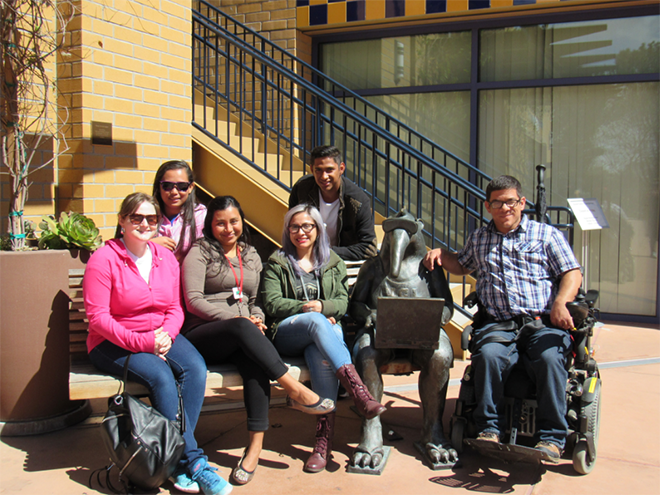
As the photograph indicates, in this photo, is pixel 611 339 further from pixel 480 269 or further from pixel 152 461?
Answer: pixel 152 461

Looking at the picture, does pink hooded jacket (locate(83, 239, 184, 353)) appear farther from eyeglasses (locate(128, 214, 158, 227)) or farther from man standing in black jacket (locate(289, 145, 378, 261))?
man standing in black jacket (locate(289, 145, 378, 261))

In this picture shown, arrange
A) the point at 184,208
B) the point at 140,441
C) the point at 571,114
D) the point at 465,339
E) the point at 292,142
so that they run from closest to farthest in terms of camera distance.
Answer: the point at 140,441 < the point at 465,339 < the point at 184,208 < the point at 292,142 < the point at 571,114

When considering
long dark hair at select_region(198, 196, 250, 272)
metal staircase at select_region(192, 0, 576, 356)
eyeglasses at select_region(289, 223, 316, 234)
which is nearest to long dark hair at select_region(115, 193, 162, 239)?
long dark hair at select_region(198, 196, 250, 272)

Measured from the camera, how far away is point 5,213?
3.96 metres

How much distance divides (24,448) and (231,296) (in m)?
1.32

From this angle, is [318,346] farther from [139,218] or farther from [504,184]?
[504,184]

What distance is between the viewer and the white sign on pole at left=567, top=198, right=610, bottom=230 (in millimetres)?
4973

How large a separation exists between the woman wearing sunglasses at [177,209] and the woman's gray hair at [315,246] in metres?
0.49

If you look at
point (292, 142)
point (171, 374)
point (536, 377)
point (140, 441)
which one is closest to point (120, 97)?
point (292, 142)

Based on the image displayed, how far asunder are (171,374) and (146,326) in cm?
29

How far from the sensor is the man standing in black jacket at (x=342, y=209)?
12.3 feet

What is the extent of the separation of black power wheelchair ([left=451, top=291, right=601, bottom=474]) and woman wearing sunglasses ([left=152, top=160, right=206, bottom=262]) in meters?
1.62

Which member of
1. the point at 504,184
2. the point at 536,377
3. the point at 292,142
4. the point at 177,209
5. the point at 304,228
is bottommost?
the point at 536,377

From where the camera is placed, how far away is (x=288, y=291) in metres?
3.25
